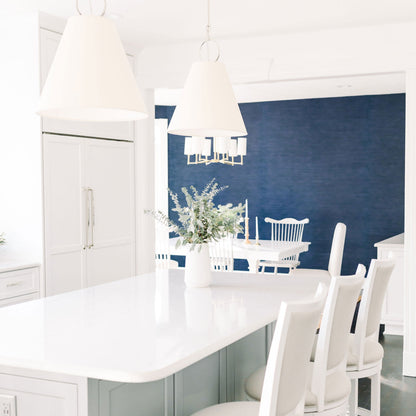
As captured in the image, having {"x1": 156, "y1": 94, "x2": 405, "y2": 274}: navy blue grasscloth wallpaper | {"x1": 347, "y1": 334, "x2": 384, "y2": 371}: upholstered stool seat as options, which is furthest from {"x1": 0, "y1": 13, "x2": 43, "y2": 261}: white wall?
{"x1": 156, "y1": 94, "x2": 405, "y2": 274}: navy blue grasscloth wallpaper

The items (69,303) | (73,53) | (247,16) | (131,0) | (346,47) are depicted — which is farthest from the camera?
(346,47)

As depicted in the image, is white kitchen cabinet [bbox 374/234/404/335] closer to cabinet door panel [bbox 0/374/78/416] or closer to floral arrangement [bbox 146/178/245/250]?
floral arrangement [bbox 146/178/245/250]

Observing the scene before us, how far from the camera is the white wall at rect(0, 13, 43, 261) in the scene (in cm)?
418

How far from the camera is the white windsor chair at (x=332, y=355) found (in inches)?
88.7

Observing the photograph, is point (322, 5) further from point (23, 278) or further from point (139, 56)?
point (23, 278)

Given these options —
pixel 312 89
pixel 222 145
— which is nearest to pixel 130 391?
pixel 222 145

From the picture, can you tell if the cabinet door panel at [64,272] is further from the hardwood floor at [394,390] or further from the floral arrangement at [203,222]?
the hardwood floor at [394,390]

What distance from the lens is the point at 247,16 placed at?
4.18 m

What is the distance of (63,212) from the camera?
4.37 m

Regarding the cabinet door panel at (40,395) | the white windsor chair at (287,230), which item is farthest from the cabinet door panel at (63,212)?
the white windsor chair at (287,230)

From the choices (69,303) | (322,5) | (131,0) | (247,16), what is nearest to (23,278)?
(69,303)

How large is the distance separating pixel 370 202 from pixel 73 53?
622 centimetres

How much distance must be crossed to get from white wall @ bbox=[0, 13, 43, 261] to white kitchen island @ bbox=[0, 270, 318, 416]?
4.39 feet

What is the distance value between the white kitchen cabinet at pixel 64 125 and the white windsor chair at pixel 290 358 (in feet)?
9.33
